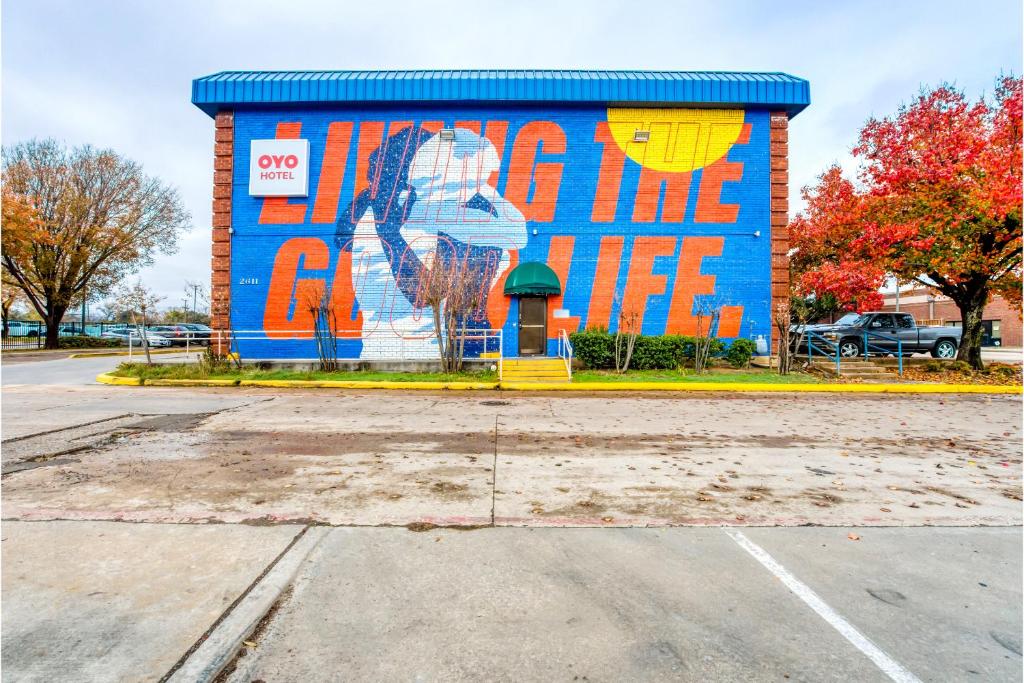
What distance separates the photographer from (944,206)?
50.5 feet

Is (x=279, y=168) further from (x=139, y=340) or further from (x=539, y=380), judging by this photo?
(x=139, y=340)

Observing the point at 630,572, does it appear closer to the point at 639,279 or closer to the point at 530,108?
the point at 639,279

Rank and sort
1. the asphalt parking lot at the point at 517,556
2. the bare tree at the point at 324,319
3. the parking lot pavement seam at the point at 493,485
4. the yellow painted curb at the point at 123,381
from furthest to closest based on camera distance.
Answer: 1. the bare tree at the point at 324,319
2. the yellow painted curb at the point at 123,381
3. the parking lot pavement seam at the point at 493,485
4. the asphalt parking lot at the point at 517,556

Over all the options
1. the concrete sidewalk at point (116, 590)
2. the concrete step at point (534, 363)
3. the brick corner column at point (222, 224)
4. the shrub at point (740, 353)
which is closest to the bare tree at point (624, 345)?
the concrete step at point (534, 363)

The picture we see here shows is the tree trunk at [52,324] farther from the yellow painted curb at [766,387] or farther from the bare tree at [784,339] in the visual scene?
the bare tree at [784,339]

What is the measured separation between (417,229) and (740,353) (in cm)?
1210

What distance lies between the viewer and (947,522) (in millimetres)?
4121

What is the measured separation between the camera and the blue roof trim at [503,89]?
18.2 m

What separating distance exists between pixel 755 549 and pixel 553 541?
1.39 m

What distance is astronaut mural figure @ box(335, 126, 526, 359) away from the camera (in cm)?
1845

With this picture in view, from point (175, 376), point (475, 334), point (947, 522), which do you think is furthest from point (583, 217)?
point (947, 522)

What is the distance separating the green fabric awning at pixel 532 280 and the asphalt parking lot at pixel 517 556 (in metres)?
11.1

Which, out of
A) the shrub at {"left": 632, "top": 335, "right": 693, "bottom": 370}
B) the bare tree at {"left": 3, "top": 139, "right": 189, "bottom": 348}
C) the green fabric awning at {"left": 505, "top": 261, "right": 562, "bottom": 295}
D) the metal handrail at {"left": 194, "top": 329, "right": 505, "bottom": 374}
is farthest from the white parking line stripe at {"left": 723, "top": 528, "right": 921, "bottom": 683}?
the bare tree at {"left": 3, "top": 139, "right": 189, "bottom": 348}

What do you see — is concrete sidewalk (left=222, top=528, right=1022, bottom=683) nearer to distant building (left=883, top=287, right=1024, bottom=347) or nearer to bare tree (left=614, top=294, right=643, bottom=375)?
bare tree (left=614, top=294, right=643, bottom=375)
